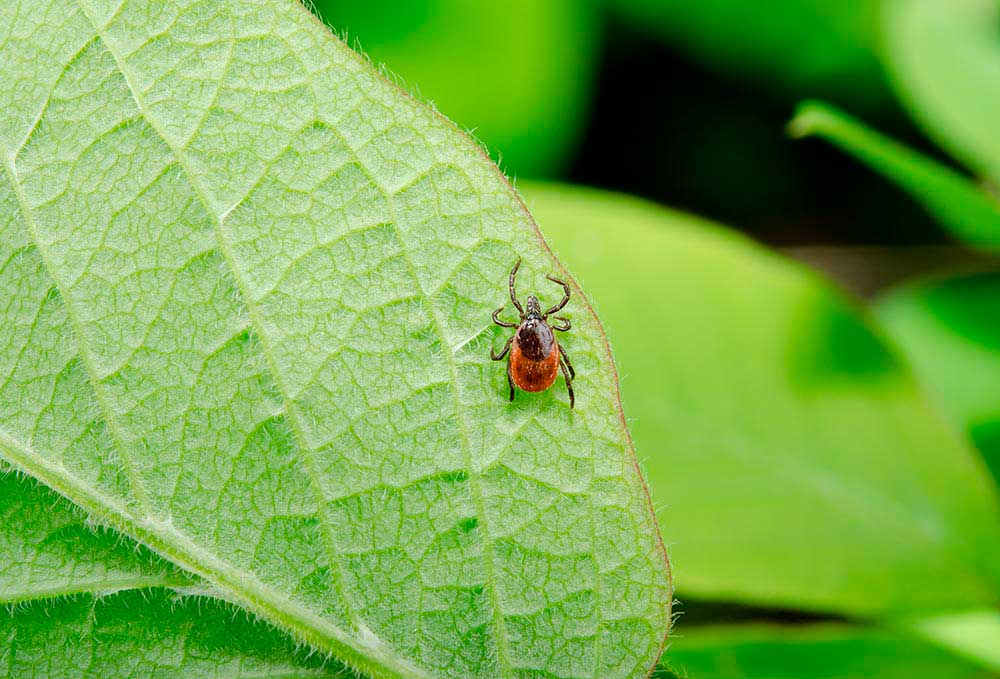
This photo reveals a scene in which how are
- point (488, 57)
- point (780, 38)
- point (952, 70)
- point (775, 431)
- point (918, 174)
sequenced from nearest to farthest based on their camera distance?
point (918, 174)
point (775, 431)
point (952, 70)
point (488, 57)
point (780, 38)

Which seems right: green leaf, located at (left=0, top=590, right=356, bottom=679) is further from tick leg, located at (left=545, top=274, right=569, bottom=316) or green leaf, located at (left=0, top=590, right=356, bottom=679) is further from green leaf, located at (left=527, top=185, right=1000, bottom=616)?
green leaf, located at (left=527, top=185, right=1000, bottom=616)

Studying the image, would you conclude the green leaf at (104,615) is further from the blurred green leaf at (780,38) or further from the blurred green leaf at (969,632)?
the blurred green leaf at (780,38)

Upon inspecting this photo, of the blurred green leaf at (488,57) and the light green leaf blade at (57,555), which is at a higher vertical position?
the blurred green leaf at (488,57)

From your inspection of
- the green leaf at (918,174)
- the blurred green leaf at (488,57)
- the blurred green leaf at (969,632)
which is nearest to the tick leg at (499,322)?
the green leaf at (918,174)

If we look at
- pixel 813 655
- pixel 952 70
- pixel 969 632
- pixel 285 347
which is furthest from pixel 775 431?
Answer: pixel 285 347

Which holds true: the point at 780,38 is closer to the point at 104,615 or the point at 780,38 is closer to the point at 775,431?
the point at 775,431

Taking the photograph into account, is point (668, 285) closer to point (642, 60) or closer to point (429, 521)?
point (429, 521)

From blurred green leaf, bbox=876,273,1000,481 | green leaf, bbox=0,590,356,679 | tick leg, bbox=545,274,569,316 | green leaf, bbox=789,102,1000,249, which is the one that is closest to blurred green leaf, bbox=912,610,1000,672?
blurred green leaf, bbox=876,273,1000,481
